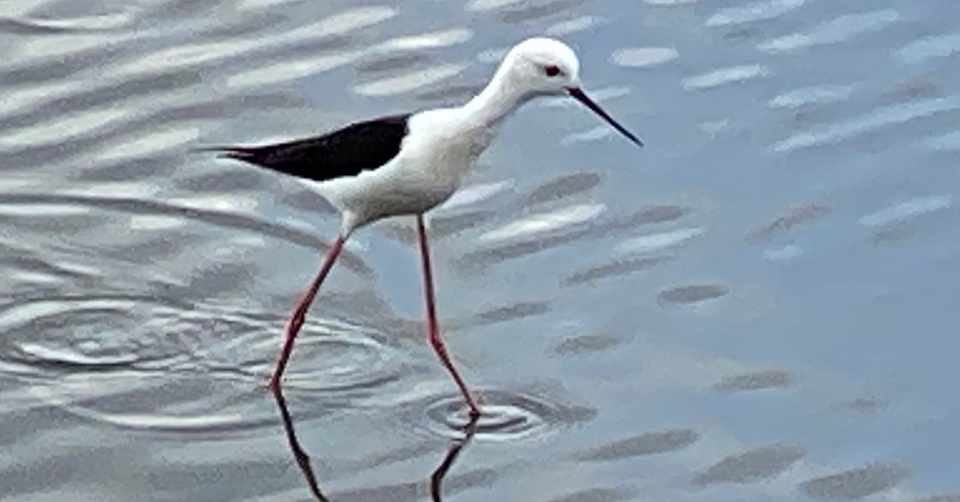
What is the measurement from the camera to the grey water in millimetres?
7246

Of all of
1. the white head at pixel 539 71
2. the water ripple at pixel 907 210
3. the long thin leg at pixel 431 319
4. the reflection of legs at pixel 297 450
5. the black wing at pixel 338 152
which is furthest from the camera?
the water ripple at pixel 907 210

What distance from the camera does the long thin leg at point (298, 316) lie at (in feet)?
24.7

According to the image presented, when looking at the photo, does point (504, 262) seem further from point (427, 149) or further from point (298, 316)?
point (427, 149)

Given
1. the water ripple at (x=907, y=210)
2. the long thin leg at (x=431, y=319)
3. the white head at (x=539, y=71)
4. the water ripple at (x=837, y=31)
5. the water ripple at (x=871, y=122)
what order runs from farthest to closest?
the water ripple at (x=837, y=31) < the water ripple at (x=871, y=122) < the water ripple at (x=907, y=210) < the long thin leg at (x=431, y=319) < the white head at (x=539, y=71)

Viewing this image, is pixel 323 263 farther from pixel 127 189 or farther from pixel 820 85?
pixel 820 85

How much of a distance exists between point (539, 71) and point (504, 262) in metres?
1.14

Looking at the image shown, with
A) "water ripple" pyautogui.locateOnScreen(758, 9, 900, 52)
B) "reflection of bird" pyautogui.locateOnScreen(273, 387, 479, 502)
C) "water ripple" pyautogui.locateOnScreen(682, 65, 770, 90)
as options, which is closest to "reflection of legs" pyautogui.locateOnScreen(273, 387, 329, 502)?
"reflection of bird" pyautogui.locateOnScreen(273, 387, 479, 502)

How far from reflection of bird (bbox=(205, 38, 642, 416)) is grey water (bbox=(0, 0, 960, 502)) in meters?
0.30

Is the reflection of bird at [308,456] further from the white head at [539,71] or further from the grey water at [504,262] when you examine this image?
the white head at [539,71]

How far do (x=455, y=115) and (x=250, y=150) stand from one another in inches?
27.5

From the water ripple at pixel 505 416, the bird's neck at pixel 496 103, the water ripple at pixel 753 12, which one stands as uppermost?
the bird's neck at pixel 496 103

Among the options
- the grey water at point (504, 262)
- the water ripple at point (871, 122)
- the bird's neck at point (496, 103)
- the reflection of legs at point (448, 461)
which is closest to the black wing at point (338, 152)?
the bird's neck at point (496, 103)

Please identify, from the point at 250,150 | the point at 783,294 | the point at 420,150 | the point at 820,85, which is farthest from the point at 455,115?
the point at 820,85

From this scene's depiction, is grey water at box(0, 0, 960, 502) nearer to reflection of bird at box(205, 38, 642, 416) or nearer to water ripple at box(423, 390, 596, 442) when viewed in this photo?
water ripple at box(423, 390, 596, 442)
